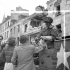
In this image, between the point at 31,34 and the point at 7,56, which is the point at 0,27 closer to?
the point at 31,34

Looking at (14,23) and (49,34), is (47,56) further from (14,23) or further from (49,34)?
(14,23)

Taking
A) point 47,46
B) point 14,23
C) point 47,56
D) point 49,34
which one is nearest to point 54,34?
point 49,34

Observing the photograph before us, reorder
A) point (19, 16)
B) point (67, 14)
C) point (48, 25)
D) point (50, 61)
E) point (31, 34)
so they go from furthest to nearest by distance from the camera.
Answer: point (19, 16) < point (31, 34) < point (67, 14) < point (48, 25) < point (50, 61)

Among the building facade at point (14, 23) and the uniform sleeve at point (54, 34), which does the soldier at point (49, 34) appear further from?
the building facade at point (14, 23)

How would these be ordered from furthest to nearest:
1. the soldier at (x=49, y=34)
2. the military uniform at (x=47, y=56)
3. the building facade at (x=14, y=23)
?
the building facade at (x=14, y=23), the soldier at (x=49, y=34), the military uniform at (x=47, y=56)

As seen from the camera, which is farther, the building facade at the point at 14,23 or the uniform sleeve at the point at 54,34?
the building facade at the point at 14,23

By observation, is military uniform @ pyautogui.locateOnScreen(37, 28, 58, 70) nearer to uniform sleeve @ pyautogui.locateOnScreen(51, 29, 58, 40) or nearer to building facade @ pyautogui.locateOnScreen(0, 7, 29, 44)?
uniform sleeve @ pyautogui.locateOnScreen(51, 29, 58, 40)

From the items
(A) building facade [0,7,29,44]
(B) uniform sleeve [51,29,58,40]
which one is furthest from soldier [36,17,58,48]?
(A) building facade [0,7,29,44]

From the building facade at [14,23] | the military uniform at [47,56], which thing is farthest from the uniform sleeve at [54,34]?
the building facade at [14,23]

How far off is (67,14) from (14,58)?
13.4 metres

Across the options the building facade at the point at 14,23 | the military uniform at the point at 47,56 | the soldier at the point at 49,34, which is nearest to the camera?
the military uniform at the point at 47,56

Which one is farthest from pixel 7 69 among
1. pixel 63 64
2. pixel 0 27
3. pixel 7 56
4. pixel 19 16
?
pixel 0 27

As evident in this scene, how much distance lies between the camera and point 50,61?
10.1ft

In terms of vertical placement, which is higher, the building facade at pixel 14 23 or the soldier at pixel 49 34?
the building facade at pixel 14 23
